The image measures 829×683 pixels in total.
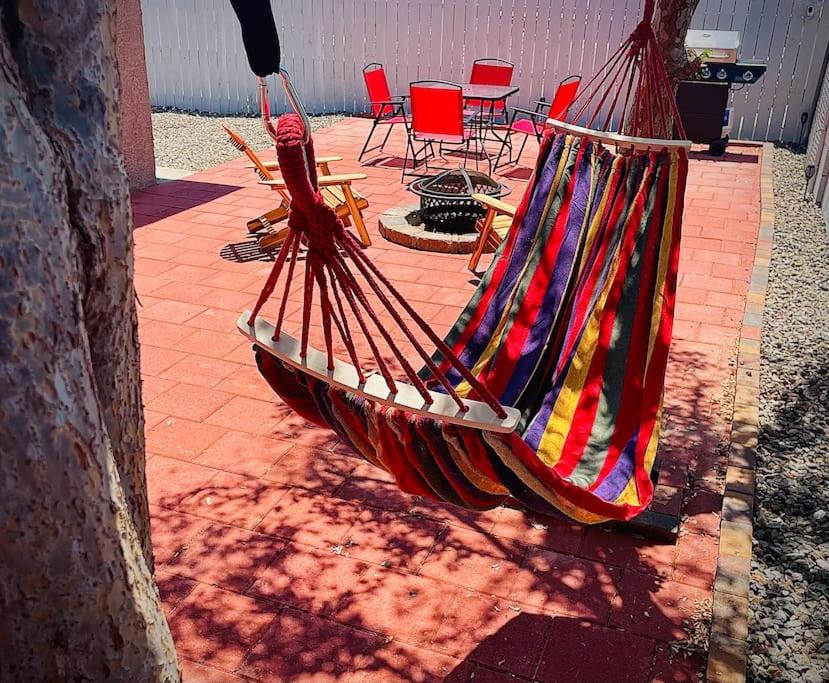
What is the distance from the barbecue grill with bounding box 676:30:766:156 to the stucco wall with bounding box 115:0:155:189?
5398 millimetres

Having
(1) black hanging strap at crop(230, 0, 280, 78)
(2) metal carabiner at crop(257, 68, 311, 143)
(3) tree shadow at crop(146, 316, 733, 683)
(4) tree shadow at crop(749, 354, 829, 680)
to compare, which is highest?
(1) black hanging strap at crop(230, 0, 280, 78)

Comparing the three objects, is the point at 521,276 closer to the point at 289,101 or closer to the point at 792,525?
the point at 792,525

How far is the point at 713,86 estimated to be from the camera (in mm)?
8289

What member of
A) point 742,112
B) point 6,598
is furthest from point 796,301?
point 742,112

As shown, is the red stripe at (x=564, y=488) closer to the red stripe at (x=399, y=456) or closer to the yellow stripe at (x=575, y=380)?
the red stripe at (x=399, y=456)

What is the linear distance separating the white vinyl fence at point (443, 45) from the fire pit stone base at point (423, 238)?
5329 mm

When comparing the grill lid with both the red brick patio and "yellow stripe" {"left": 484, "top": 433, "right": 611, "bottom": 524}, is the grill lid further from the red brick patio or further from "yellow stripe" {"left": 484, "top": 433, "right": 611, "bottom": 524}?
"yellow stripe" {"left": 484, "top": 433, "right": 611, "bottom": 524}

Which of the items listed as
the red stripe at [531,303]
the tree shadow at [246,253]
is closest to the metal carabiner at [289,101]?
the red stripe at [531,303]

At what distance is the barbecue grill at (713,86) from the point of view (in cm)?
824

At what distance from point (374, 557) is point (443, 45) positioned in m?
9.13

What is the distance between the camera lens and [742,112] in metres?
9.55

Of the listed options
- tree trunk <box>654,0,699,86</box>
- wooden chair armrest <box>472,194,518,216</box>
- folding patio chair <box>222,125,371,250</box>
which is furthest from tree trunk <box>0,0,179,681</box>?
folding patio chair <box>222,125,371,250</box>

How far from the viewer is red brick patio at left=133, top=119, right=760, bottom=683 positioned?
2.26 m

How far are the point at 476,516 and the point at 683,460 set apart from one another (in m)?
0.96
